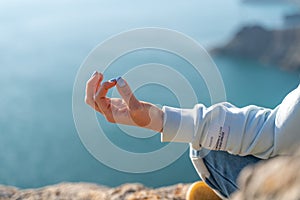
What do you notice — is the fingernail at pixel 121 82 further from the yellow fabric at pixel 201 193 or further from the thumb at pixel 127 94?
the yellow fabric at pixel 201 193

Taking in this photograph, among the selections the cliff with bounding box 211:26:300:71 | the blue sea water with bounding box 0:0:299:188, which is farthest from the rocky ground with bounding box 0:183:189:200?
the cliff with bounding box 211:26:300:71

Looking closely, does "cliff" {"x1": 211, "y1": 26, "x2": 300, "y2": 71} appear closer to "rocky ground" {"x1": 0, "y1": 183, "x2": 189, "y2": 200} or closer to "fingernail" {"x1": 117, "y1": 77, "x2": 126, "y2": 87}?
"rocky ground" {"x1": 0, "y1": 183, "x2": 189, "y2": 200}

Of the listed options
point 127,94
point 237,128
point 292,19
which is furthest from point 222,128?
point 292,19

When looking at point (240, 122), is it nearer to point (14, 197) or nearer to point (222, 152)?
point (222, 152)

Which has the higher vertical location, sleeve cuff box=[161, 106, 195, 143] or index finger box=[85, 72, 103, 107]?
index finger box=[85, 72, 103, 107]

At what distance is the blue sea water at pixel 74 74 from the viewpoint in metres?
8.88

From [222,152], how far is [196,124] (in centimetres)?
11

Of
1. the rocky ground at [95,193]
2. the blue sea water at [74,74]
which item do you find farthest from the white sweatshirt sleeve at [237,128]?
the blue sea water at [74,74]

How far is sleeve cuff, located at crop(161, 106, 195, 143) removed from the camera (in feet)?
2.65

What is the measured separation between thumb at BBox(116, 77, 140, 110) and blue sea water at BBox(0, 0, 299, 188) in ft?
3.56

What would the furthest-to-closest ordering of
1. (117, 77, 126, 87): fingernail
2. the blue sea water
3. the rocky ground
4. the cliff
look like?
1. the cliff
2. the blue sea water
3. the rocky ground
4. (117, 77, 126, 87): fingernail

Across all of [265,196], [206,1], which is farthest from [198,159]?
[206,1]

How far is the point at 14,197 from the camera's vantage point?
1249 mm

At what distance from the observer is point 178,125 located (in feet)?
2.66
